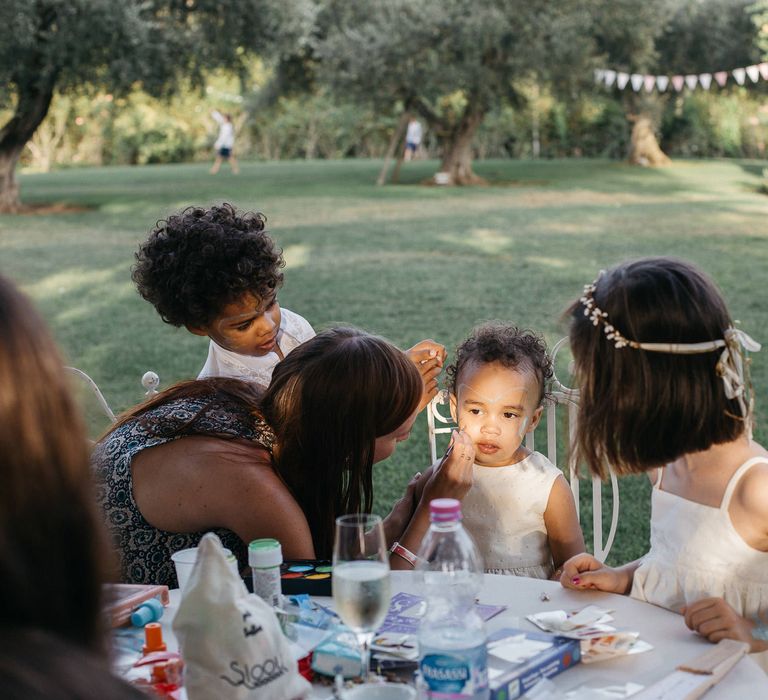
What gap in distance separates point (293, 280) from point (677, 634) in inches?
402

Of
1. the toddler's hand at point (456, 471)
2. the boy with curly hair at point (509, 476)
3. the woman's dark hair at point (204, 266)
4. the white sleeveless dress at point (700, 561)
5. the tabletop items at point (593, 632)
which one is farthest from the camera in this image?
the woman's dark hair at point (204, 266)

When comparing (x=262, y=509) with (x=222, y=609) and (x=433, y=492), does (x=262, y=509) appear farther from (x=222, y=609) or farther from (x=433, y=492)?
(x=222, y=609)

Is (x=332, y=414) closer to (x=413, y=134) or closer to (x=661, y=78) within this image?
(x=661, y=78)

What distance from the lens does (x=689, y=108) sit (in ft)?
115

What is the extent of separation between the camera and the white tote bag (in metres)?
1.50

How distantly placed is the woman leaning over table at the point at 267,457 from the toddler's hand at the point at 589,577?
532mm

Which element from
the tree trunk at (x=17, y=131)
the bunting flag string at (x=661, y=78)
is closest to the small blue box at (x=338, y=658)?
the tree trunk at (x=17, y=131)

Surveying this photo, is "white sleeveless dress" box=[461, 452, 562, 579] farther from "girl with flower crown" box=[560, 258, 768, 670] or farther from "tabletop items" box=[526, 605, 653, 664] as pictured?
"tabletop items" box=[526, 605, 653, 664]

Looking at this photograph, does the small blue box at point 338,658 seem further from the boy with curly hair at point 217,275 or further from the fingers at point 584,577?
the boy with curly hair at point 217,275

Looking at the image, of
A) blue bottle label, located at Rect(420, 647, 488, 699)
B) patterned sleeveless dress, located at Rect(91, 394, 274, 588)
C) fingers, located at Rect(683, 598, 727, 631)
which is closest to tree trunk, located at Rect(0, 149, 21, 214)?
patterned sleeveless dress, located at Rect(91, 394, 274, 588)

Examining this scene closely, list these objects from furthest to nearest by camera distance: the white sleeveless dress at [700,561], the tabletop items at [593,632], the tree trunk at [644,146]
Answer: the tree trunk at [644,146]
the white sleeveless dress at [700,561]
the tabletop items at [593,632]

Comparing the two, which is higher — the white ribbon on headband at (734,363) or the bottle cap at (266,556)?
the white ribbon on headband at (734,363)

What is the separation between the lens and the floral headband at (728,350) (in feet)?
7.26

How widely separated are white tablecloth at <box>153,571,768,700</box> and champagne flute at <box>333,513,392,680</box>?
151 mm
